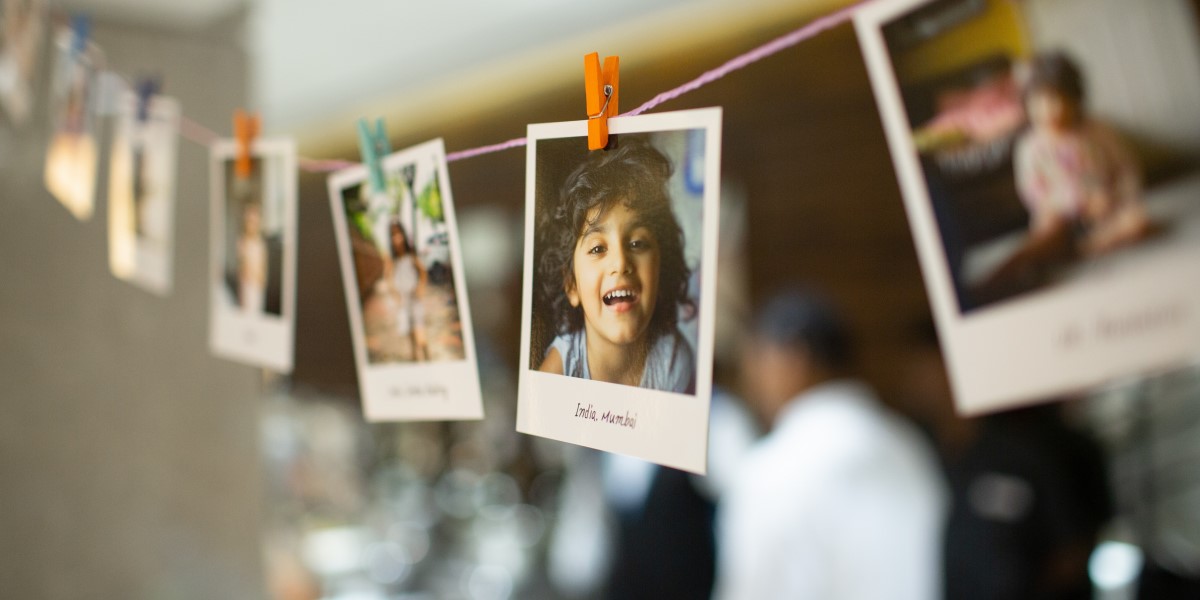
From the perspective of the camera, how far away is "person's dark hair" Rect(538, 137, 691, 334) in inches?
16.3

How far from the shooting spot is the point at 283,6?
3.54 ft

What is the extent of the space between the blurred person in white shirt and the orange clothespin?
1.58 meters

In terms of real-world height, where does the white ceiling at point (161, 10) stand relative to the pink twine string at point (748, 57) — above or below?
above

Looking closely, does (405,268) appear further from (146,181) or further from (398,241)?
(146,181)

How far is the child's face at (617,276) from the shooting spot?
0.42m

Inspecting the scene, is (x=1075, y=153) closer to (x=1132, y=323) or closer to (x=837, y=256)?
(x=1132, y=323)

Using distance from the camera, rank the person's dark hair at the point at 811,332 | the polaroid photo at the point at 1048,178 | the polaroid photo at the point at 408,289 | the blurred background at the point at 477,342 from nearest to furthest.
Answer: the polaroid photo at the point at 1048,178, the polaroid photo at the point at 408,289, the blurred background at the point at 477,342, the person's dark hair at the point at 811,332

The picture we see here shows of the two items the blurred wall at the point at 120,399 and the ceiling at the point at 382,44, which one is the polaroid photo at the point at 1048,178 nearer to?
the ceiling at the point at 382,44

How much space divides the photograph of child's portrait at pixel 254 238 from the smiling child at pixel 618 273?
0.32 metres

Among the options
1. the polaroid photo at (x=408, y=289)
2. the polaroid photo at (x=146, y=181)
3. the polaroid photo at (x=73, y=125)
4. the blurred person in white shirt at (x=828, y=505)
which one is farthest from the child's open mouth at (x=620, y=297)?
the blurred person in white shirt at (x=828, y=505)

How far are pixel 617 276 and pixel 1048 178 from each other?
0.61 ft

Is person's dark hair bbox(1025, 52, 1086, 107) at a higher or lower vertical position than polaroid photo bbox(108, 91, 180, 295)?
lower

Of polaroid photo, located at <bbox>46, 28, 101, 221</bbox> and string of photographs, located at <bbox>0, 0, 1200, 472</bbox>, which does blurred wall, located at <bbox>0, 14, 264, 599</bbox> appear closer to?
polaroid photo, located at <bbox>46, 28, 101, 221</bbox>

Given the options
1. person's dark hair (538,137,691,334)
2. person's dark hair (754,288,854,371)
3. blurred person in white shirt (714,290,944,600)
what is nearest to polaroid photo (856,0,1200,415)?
person's dark hair (538,137,691,334)
